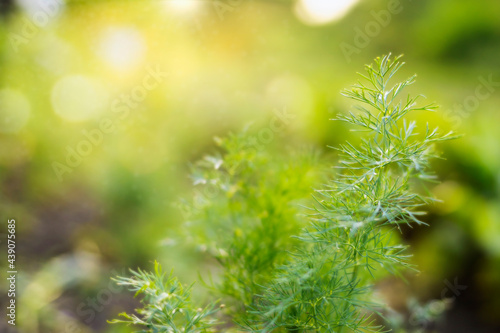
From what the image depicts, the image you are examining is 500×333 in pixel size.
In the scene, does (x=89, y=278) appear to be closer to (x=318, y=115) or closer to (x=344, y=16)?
(x=318, y=115)

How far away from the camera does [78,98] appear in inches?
76.1

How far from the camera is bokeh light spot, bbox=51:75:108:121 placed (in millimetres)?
1828

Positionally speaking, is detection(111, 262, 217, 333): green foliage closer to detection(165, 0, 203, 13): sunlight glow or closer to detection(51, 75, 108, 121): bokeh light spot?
detection(51, 75, 108, 121): bokeh light spot

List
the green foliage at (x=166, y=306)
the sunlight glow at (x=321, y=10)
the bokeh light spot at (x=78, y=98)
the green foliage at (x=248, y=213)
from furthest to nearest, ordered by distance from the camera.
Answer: the sunlight glow at (x=321, y=10), the bokeh light spot at (x=78, y=98), the green foliage at (x=248, y=213), the green foliage at (x=166, y=306)

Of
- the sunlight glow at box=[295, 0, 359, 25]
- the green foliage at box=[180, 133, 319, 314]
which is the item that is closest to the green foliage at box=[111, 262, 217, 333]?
the green foliage at box=[180, 133, 319, 314]

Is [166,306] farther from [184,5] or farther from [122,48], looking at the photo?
[184,5]

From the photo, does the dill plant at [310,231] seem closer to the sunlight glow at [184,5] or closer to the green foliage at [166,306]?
the green foliage at [166,306]

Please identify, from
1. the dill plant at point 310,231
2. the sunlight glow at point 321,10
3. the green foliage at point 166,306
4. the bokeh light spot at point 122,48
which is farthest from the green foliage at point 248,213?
the sunlight glow at point 321,10

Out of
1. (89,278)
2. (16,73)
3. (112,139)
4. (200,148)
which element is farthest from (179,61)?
(89,278)

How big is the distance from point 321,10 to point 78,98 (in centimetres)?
265

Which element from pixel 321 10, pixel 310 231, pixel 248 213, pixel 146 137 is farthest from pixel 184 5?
pixel 310 231

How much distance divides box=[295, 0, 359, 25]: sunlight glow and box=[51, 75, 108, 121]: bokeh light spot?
220 cm

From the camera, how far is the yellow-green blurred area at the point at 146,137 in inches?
45.9

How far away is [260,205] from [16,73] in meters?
1.44
